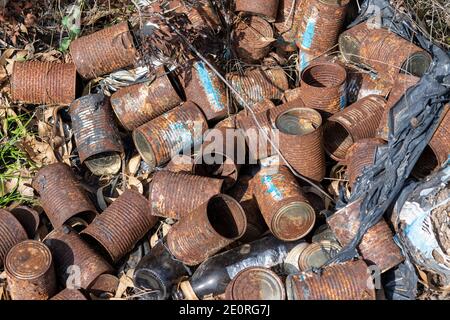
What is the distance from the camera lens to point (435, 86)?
447 cm

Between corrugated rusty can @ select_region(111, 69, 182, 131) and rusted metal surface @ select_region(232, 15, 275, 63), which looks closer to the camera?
corrugated rusty can @ select_region(111, 69, 182, 131)

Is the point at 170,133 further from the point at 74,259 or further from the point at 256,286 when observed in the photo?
the point at 256,286

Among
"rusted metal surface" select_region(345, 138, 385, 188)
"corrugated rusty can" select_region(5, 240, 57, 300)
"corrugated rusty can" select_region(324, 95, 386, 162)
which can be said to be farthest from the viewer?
"corrugated rusty can" select_region(324, 95, 386, 162)

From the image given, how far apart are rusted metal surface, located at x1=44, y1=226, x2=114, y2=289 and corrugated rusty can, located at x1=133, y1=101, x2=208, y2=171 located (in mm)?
902

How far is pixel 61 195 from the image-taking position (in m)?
4.66

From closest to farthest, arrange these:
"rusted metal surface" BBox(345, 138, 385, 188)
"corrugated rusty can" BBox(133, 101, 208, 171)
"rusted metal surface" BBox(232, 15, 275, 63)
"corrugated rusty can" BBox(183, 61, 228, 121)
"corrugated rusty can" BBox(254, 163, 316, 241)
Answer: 1. "corrugated rusty can" BBox(254, 163, 316, 241)
2. "rusted metal surface" BBox(345, 138, 385, 188)
3. "corrugated rusty can" BBox(133, 101, 208, 171)
4. "corrugated rusty can" BBox(183, 61, 228, 121)
5. "rusted metal surface" BBox(232, 15, 275, 63)

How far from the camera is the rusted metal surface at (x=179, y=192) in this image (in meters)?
4.46

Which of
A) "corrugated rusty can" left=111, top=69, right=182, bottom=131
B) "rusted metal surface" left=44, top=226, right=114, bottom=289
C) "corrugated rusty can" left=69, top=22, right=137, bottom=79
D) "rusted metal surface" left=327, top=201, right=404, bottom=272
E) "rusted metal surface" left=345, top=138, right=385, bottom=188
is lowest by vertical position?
"rusted metal surface" left=44, top=226, right=114, bottom=289

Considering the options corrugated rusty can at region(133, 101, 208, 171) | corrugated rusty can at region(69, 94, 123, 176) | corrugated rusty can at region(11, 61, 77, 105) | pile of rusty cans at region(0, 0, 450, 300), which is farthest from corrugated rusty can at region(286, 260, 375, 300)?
corrugated rusty can at region(11, 61, 77, 105)

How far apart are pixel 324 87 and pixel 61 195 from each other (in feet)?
7.28

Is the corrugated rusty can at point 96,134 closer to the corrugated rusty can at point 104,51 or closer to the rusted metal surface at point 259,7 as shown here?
the corrugated rusty can at point 104,51

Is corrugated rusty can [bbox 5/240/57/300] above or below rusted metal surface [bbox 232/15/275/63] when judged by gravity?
below

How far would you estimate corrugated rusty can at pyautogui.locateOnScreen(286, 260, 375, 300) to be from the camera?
12.8 feet

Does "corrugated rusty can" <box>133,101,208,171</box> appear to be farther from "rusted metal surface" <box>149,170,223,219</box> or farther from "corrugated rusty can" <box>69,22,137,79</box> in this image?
"corrugated rusty can" <box>69,22,137,79</box>
